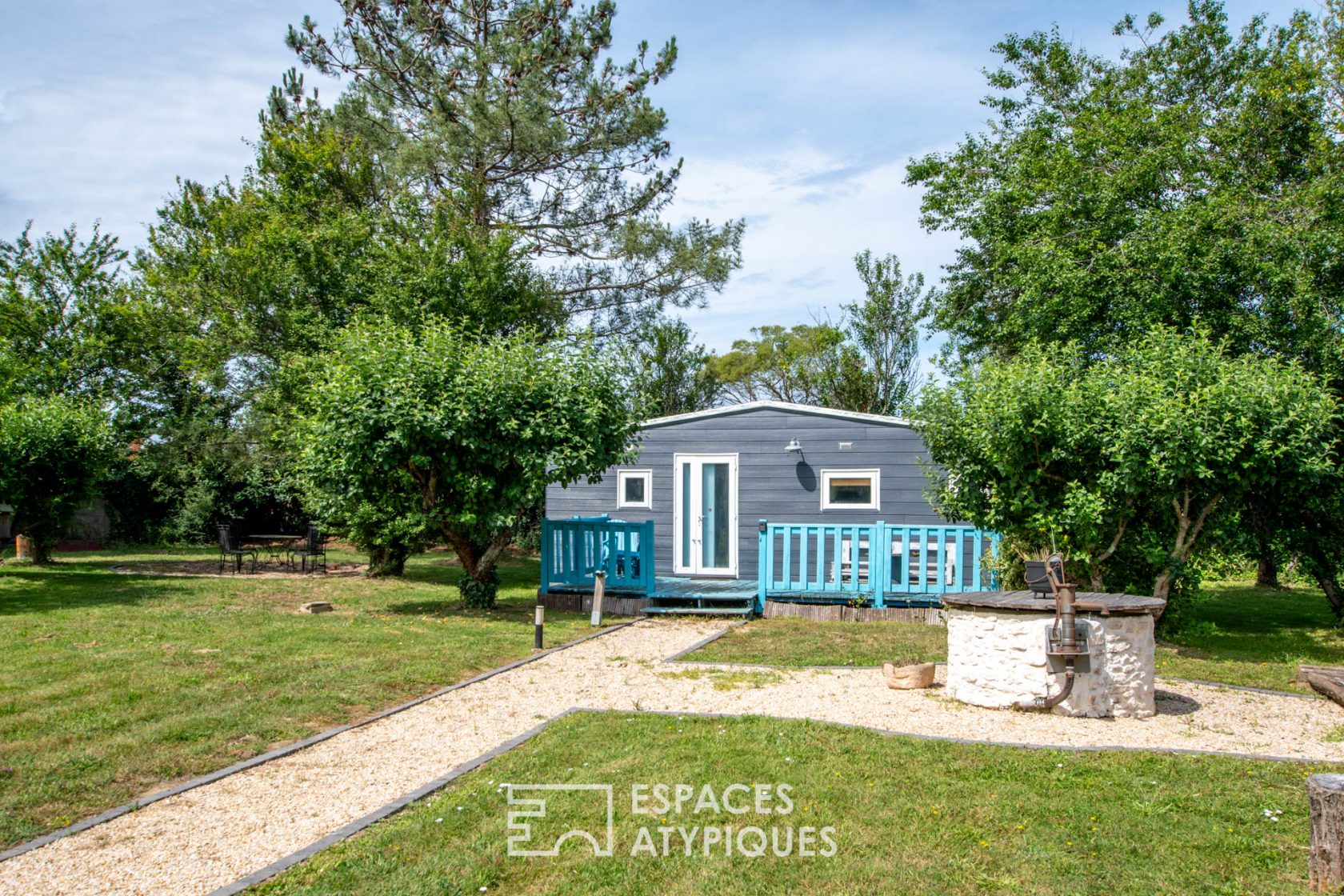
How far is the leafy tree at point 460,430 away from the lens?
10547 mm

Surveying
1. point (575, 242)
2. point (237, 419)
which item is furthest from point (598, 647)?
point (237, 419)

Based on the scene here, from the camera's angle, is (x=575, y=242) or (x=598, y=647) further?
(x=575, y=242)

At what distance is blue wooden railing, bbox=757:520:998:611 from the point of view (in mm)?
11039

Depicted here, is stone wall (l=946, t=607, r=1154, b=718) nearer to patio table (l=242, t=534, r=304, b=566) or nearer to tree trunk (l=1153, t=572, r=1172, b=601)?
tree trunk (l=1153, t=572, r=1172, b=601)

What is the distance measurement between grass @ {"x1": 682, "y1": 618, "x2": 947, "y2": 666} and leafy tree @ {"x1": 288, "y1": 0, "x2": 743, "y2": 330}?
11.9 m

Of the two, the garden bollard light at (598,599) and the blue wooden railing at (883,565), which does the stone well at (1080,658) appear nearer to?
the blue wooden railing at (883,565)

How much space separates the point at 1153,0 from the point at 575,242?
13.5 m

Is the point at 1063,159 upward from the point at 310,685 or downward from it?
upward

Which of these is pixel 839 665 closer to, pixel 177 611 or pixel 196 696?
pixel 196 696

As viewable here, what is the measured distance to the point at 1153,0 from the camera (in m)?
18.1

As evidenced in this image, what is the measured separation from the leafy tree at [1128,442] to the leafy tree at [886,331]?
13103 millimetres

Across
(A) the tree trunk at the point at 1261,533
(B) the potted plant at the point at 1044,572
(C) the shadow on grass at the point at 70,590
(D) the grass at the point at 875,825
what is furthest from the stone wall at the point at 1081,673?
(C) the shadow on grass at the point at 70,590

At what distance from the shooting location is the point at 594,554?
12.2 metres

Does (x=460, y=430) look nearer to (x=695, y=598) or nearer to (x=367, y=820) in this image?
(x=695, y=598)
